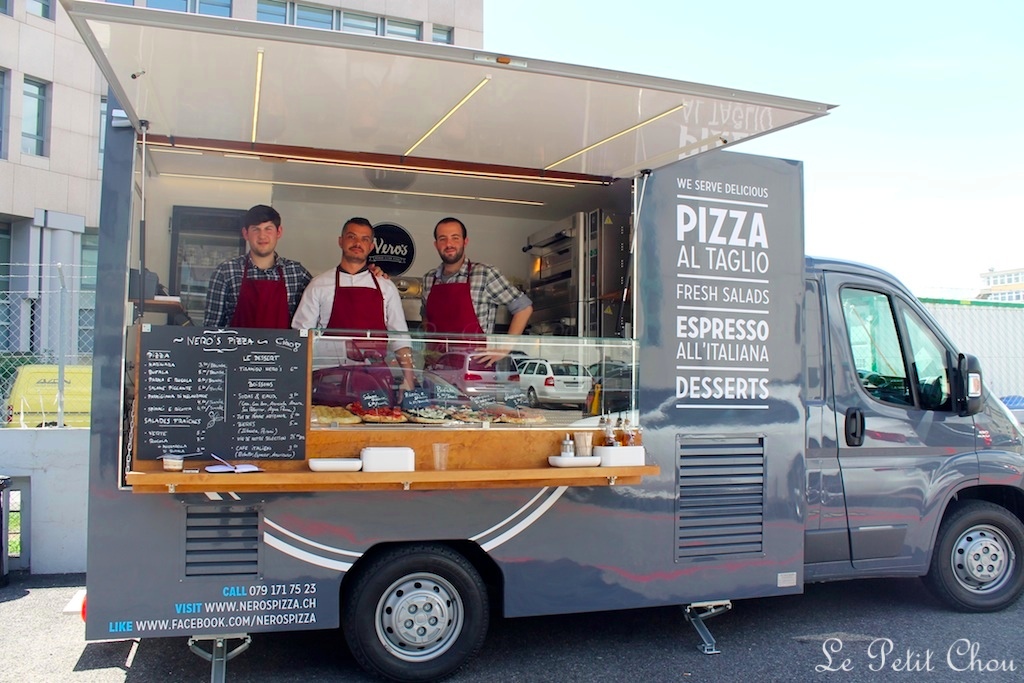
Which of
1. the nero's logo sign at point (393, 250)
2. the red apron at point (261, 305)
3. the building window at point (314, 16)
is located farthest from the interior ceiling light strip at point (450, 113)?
the building window at point (314, 16)

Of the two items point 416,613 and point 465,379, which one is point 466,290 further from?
point 416,613

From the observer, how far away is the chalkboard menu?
11.8ft

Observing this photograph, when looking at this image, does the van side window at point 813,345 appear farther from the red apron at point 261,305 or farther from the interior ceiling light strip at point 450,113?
the red apron at point 261,305

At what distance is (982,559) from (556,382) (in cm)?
308

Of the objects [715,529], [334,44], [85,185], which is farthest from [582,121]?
[85,185]

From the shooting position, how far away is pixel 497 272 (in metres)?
5.50

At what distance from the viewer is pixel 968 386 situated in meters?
5.05

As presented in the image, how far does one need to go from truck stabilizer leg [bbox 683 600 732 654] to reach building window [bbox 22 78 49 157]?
1880 cm

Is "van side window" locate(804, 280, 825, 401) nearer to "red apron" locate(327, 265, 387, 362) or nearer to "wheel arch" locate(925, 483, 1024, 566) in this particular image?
"wheel arch" locate(925, 483, 1024, 566)

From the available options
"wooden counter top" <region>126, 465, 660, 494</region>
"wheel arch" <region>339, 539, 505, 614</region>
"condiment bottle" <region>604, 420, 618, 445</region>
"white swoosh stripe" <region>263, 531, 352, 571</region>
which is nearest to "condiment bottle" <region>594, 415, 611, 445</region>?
"condiment bottle" <region>604, 420, 618, 445</region>

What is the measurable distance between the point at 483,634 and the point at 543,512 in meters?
0.65

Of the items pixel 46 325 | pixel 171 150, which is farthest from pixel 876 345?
pixel 46 325

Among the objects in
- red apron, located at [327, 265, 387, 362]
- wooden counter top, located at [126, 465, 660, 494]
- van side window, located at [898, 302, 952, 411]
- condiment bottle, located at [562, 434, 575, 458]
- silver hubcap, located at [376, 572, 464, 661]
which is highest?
red apron, located at [327, 265, 387, 362]

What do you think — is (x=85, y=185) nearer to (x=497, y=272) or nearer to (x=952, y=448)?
(x=497, y=272)
